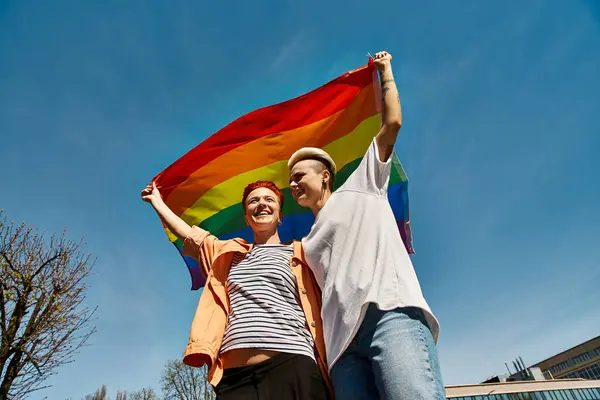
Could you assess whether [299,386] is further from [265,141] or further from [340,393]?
[265,141]

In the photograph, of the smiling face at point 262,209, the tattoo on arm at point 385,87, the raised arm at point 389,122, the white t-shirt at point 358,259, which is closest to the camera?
the white t-shirt at point 358,259

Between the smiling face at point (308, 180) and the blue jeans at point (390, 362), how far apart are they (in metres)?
1.04

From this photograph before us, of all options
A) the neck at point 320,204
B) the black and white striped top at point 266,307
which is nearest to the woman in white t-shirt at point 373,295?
the black and white striped top at point 266,307

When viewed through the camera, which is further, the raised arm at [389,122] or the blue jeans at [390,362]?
the raised arm at [389,122]

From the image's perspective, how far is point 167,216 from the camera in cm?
314

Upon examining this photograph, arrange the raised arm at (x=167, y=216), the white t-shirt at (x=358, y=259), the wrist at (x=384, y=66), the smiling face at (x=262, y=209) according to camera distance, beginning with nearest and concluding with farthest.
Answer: the white t-shirt at (x=358, y=259) → the wrist at (x=384, y=66) → the smiling face at (x=262, y=209) → the raised arm at (x=167, y=216)

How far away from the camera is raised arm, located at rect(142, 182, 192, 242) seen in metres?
2.92

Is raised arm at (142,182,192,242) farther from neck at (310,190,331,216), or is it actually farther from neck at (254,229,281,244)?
neck at (310,190,331,216)

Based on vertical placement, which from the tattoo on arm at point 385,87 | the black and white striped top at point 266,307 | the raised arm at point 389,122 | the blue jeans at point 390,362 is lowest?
the blue jeans at point 390,362

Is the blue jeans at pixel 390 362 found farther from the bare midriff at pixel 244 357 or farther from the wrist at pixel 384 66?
the wrist at pixel 384 66

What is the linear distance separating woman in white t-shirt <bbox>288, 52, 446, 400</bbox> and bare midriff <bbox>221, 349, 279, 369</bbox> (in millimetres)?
330

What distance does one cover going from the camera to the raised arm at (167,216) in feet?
9.57

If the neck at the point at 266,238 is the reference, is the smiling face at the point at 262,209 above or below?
above

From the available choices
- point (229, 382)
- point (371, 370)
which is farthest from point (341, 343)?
point (229, 382)
